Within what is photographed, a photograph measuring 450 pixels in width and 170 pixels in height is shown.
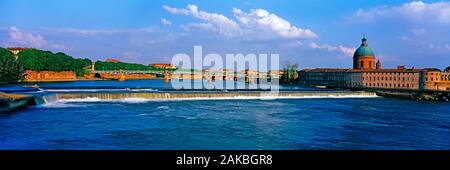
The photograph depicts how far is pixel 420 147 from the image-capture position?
1847 cm

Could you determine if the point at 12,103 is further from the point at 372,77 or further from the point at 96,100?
the point at 372,77

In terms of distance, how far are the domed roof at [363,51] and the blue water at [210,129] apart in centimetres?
5300

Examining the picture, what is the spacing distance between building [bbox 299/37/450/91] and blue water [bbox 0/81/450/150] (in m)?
33.2

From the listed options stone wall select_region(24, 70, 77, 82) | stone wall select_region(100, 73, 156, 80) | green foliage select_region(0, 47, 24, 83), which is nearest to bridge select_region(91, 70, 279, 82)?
stone wall select_region(100, 73, 156, 80)

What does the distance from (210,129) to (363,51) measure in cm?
6729

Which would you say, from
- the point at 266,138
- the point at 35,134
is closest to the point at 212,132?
the point at 266,138

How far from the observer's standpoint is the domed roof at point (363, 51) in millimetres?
82531

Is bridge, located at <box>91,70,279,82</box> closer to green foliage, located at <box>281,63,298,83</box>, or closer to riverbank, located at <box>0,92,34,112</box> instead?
green foliage, located at <box>281,63,298,83</box>

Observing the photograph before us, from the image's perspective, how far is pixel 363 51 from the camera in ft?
273

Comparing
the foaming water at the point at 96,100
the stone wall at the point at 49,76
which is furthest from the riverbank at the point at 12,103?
the stone wall at the point at 49,76

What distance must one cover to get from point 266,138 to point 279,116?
9.28 meters

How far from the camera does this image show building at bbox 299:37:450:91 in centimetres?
6112

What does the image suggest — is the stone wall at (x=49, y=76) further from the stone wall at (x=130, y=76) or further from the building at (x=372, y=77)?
the building at (x=372, y=77)
